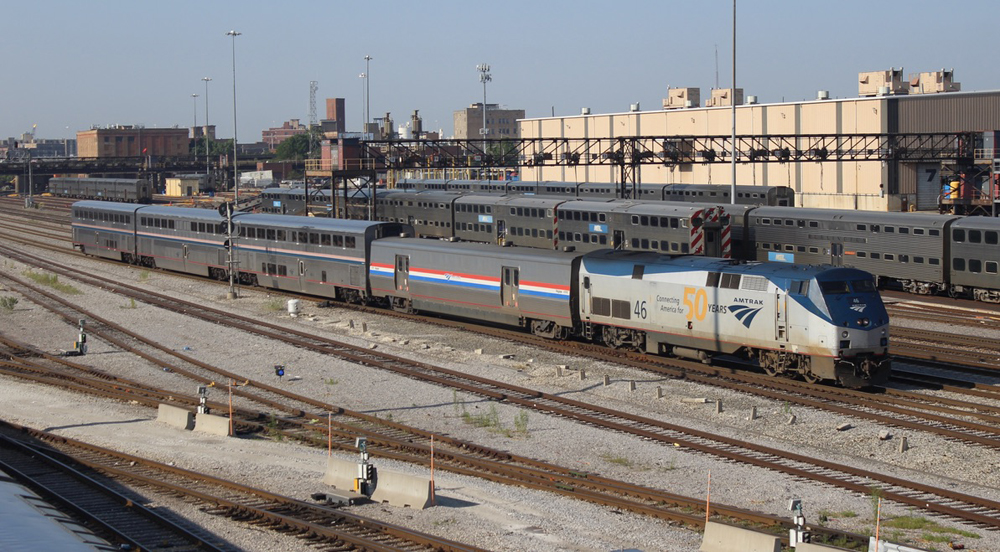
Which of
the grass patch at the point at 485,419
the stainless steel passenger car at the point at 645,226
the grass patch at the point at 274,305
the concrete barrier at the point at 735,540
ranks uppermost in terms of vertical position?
the stainless steel passenger car at the point at 645,226

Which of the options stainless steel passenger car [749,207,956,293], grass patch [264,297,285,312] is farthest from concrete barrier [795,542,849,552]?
grass patch [264,297,285,312]

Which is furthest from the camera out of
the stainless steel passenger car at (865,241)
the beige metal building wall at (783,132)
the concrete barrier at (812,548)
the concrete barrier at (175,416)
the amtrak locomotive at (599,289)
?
the beige metal building wall at (783,132)

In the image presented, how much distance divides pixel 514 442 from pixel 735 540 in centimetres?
787

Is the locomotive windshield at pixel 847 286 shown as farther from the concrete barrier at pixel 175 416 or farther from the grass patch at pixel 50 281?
the grass patch at pixel 50 281

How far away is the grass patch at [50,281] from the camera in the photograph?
47.8 m

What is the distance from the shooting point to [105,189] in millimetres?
103312

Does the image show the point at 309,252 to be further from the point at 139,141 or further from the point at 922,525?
the point at 139,141

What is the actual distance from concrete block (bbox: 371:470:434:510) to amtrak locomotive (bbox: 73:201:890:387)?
12.2 metres

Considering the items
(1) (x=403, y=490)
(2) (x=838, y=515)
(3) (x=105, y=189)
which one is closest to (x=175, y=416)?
(1) (x=403, y=490)

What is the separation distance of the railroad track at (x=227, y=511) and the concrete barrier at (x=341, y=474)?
1.01m

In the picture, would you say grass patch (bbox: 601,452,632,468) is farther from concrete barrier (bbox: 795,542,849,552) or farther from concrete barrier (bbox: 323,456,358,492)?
concrete barrier (bbox: 795,542,849,552)

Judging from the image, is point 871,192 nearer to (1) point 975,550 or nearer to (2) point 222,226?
(2) point 222,226

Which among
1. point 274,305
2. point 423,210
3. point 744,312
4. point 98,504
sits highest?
point 423,210

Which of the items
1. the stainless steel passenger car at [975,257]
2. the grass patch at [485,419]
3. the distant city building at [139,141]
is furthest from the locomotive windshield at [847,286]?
the distant city building at [139,141]
